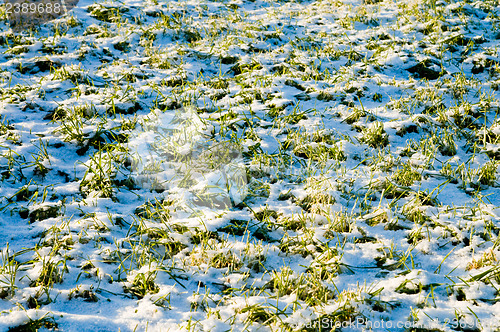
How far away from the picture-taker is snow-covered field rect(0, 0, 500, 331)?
2176 mm

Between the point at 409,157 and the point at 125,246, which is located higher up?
the point at 409,157

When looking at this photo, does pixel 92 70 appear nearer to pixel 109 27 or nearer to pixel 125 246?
pixel 109 27

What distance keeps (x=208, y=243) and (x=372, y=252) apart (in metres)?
1.14

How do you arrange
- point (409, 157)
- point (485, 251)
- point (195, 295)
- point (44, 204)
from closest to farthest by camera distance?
point (195, 295) < point (485, 251) < point (44, 204) < point (409, 157)

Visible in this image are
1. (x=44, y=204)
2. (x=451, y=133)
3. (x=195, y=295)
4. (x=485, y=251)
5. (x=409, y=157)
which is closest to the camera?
(x=195, y=295)

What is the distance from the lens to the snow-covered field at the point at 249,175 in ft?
7.14

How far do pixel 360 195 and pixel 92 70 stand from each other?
12.3ft

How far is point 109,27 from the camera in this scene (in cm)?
588

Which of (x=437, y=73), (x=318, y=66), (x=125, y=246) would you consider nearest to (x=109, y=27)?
(x=318, y=66)

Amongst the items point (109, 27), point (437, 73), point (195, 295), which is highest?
point (109, 27)

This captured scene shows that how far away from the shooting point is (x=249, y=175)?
3336 millimetres

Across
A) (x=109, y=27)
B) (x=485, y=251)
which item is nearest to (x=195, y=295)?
(x=485, y=251)

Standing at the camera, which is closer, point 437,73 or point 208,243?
point 208,243

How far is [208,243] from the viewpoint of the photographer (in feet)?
8.57
